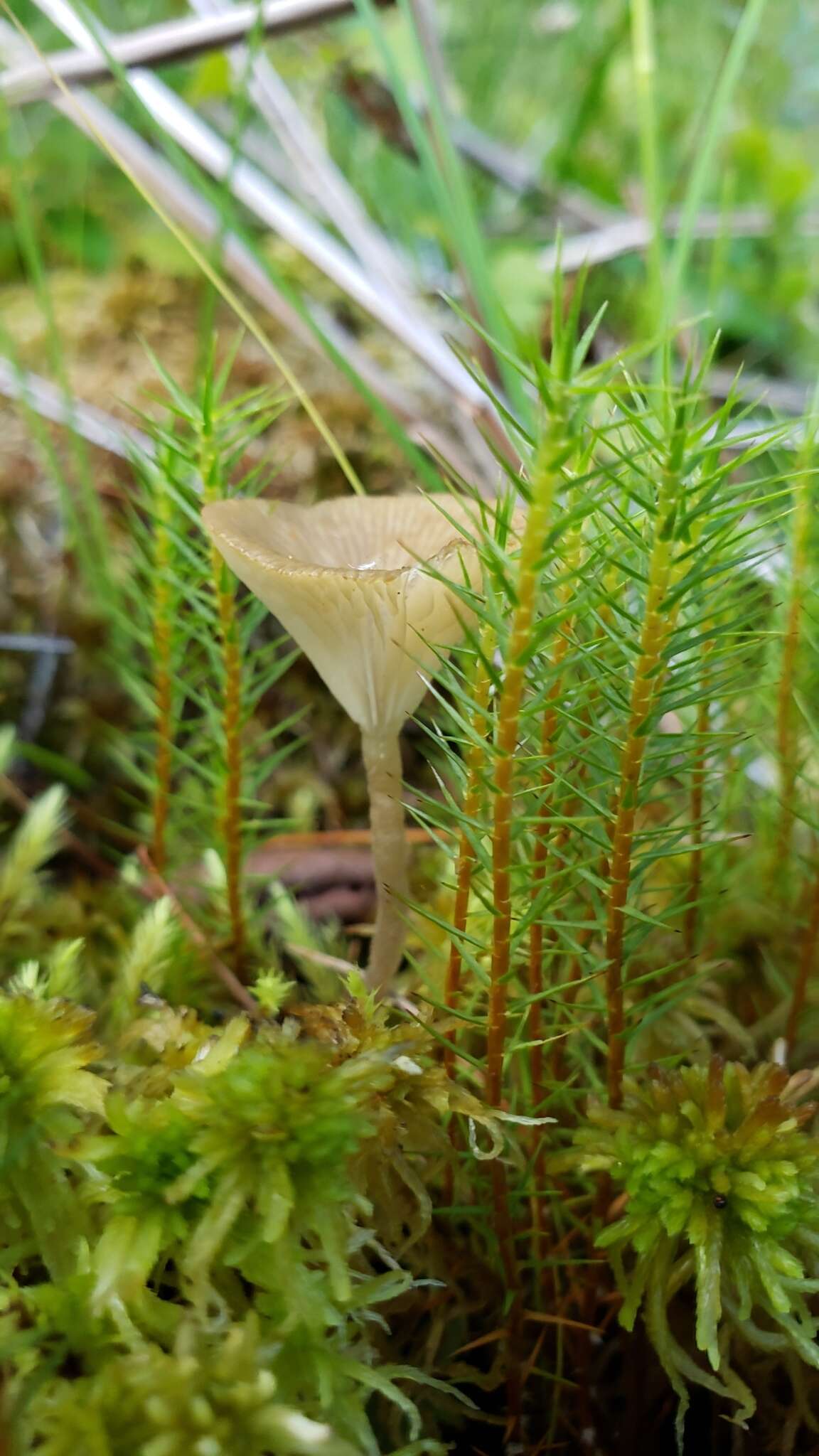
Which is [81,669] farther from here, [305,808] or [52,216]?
[52,216]

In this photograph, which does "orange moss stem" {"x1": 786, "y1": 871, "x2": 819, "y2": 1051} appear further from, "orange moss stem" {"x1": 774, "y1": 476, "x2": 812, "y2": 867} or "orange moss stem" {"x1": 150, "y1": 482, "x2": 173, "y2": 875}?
"orange moss stem" {"x1": 150, "y1": 482, "x2": 173, "y2": 875}

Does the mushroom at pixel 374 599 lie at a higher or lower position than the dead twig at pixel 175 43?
lower

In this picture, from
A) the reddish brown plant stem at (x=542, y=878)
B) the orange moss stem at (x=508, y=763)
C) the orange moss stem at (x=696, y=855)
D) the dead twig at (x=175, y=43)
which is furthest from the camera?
the dead twig at (x=175, y=43)

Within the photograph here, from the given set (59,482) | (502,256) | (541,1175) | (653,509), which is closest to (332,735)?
(59,482)

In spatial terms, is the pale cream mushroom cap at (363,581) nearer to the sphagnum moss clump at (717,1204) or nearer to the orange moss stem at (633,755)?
the orange moss stem at (633,755)

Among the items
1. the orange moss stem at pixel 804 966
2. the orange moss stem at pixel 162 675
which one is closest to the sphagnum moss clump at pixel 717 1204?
the orange moss stem at pixel 804 966

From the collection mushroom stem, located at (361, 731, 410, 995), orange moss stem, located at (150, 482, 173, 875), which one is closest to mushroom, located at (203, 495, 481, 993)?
mushroom stem, located at (361, 731, 410, 995)

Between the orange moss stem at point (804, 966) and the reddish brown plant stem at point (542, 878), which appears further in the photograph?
the orange moss stem at point (804, 966)

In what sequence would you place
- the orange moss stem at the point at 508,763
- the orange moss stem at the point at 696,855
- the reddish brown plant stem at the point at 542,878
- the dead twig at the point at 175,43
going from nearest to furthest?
the orange moss stem at the point at 508,763, the reddish brown plant stem at the point at 542,878, the orange moss stem at the point at 696,855, the dead twig at the point at 175,43
